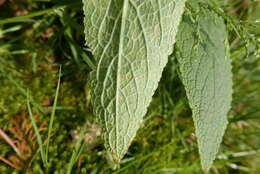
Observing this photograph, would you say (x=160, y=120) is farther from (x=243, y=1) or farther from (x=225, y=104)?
(x=243, y=1)

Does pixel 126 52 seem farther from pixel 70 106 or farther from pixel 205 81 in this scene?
pixel 70 106

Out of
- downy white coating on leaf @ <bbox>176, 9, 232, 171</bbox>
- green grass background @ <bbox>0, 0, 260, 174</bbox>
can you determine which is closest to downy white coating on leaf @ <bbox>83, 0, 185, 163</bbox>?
downy white coating on leaf @ <bbox>176, 9, 232, 171</bbox>

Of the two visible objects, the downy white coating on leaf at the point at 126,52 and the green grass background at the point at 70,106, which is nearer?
the downy white coating on leaf at the point at 126,52

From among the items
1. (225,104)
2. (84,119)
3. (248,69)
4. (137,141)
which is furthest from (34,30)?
(248,69)

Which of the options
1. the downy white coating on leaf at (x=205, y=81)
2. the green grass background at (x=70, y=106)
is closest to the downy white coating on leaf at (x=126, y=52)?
the downy white coating on leaf at (x=205, y=81)

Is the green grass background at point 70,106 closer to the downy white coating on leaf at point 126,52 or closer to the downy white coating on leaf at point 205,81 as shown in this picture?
the downy white coating on leaf at point 205,81

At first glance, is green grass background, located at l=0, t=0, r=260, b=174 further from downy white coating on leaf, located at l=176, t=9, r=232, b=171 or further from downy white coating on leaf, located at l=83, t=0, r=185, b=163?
downy white coating on leaf, located at l=83, t=0, r=185, b=163
